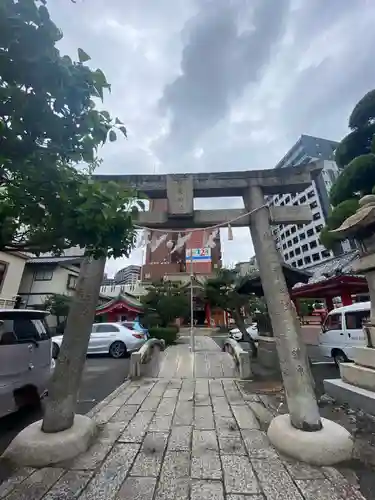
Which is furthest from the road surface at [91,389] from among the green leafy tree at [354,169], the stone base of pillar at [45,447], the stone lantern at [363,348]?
the green leafy tree at [354,169]

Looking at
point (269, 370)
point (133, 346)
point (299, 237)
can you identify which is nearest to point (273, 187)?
point (269, 370)

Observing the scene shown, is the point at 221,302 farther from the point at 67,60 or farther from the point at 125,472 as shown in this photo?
the point at 67,60

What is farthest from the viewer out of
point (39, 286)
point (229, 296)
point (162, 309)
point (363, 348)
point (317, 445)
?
point (39, 286)

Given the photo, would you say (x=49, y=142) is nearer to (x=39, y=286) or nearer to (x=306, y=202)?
(x=39, y=286)

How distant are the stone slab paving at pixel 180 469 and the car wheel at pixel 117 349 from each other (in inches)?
307

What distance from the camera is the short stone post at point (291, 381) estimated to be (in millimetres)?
2902

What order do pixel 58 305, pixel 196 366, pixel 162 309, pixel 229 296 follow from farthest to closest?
pixel 58 305, pixel 162 309, pixel 229 296, pixel 196 366

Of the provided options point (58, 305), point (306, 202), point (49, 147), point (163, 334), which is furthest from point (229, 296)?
point (306, 202)

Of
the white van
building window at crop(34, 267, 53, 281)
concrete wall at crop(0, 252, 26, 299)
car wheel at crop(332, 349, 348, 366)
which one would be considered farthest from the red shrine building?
car wheel at crop(332, 349, 348, 366)

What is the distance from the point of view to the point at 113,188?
222cm

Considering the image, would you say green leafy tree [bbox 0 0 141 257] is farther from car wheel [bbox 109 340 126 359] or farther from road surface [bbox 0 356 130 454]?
car wheel [bbox 109 340 126 359]

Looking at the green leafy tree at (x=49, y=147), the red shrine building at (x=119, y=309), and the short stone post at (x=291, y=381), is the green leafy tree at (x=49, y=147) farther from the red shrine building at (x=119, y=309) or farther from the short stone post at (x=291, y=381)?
the red shrine building at (x=119, y=309)

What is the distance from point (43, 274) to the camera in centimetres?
2127

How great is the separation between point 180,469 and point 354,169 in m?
9.77
